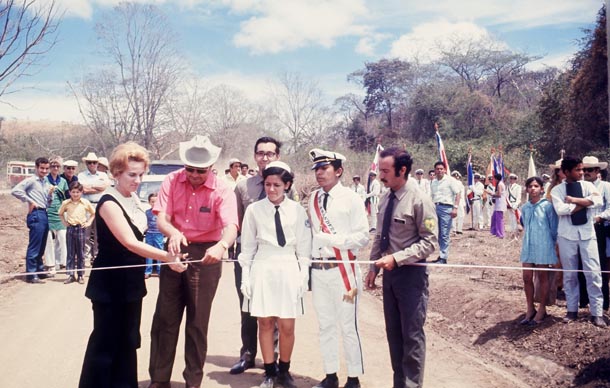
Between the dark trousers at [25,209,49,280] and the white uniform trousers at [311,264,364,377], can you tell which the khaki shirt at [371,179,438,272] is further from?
the dark trousers at [25,209,49,280]

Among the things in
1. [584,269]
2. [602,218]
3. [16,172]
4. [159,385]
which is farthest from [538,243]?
[16,172]

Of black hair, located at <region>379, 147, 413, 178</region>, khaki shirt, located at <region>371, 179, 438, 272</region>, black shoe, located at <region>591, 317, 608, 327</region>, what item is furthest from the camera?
black shoe, located at <region>591, 317, 608, 327</region>

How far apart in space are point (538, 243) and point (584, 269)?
609 mm

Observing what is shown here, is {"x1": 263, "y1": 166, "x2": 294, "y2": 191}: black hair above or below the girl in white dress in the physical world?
above

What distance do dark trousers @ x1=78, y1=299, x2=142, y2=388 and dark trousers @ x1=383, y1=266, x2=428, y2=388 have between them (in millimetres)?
2084

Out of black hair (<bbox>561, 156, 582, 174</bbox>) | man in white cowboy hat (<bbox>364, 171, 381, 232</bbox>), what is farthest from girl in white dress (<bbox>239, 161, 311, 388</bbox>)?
man in white cowboy hat (<bbox>364, 171, 381, 232</bbox>)

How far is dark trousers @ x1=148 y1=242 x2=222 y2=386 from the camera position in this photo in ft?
13.8

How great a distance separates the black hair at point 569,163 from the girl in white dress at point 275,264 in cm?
363

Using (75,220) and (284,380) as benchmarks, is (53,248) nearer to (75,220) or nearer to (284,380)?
(75,220)

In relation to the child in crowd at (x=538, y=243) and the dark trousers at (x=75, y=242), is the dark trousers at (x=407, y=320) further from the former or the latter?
the dark trousers at (x=75, y=242)

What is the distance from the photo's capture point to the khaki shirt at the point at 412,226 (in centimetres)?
413

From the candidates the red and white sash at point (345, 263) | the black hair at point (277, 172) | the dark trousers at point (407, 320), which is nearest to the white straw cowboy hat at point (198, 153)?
the black hair at point (277, 172)

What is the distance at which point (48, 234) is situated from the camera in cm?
980

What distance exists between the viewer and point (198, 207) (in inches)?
166
